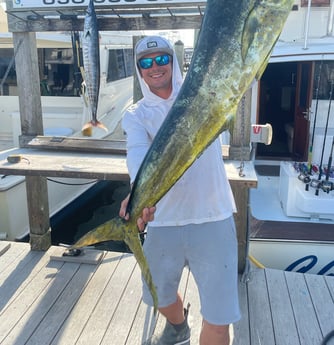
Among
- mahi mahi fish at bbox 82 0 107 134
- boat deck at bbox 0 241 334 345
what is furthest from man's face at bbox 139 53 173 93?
boat deck at bbox 0 241 334 345

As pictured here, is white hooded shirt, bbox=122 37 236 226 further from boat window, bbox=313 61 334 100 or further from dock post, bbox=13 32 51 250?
boat window, bbox=313 61 334 100

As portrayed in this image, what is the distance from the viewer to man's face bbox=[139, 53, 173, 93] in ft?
6.34

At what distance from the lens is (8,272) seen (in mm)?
3420

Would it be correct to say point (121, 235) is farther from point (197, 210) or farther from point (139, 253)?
point (197, 210)

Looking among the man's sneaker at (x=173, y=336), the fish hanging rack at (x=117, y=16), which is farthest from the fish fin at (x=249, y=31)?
the fish hanging rack at (x=117, y=16)

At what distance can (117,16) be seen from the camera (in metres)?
3.15

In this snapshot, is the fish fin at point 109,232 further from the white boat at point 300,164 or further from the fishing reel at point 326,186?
the fishing reel at point 326,186

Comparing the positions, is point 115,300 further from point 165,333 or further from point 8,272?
point 8,272

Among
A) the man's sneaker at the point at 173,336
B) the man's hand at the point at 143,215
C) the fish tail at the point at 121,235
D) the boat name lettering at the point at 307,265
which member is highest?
the man's hand at the point at 143,215

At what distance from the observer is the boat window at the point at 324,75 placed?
591 centimetres

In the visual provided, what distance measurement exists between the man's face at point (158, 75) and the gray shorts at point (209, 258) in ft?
2.30

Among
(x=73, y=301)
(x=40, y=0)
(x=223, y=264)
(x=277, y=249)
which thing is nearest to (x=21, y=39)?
(x=40, y=0)

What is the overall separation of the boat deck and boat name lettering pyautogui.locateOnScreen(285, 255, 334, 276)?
1102 mm

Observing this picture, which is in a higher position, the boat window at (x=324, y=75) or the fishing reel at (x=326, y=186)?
the boat window at (x=324, y=75)
